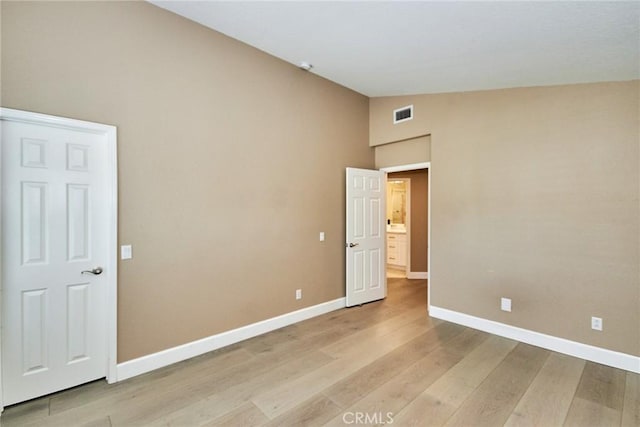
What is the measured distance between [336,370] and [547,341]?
2.33 meters

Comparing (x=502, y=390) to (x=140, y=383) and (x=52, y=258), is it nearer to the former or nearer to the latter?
(x=140, y=383)

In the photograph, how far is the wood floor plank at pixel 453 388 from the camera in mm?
2059

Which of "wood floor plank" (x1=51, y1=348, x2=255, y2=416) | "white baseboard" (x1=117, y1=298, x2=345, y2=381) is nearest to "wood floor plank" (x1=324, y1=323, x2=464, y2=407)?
"wood floor plank" (x1=51, y1=348, x2=255, y2=416)

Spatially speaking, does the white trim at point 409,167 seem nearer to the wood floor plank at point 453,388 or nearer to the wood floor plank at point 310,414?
the wood floor plank at point 453,388

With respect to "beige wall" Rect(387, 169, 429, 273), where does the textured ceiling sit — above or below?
above

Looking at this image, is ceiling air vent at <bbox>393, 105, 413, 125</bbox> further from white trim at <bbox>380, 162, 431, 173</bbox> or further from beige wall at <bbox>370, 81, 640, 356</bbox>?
white trim at <bbox>380, 162, 431, 173</bbox>

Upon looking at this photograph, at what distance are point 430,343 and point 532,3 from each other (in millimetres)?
3089

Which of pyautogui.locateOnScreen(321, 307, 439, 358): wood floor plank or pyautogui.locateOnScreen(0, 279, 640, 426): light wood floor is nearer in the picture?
pyautogui.locateOnScreen(0, 279, 640, 426): light wood floor

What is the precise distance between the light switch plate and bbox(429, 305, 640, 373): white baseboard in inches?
144

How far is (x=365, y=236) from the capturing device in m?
4.51

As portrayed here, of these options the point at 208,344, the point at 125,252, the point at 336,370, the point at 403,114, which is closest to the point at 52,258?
the point at 125,252

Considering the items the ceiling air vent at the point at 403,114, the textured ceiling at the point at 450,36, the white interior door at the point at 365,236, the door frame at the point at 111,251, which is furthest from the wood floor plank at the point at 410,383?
the ceiling air vent at the point at 403,114

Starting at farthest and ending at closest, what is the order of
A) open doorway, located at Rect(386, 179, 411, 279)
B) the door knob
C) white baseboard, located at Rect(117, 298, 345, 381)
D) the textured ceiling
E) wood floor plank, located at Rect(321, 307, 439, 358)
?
open doorway, located at Rect(386, 179, 411, 279) < wood floor plank, located at Rect(321, 307, 439, 358) < white baseboard, located at Rect(117, 298, 345, 381) < the door knob < the textured ceiling

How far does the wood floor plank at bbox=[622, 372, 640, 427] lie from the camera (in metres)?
2.06
